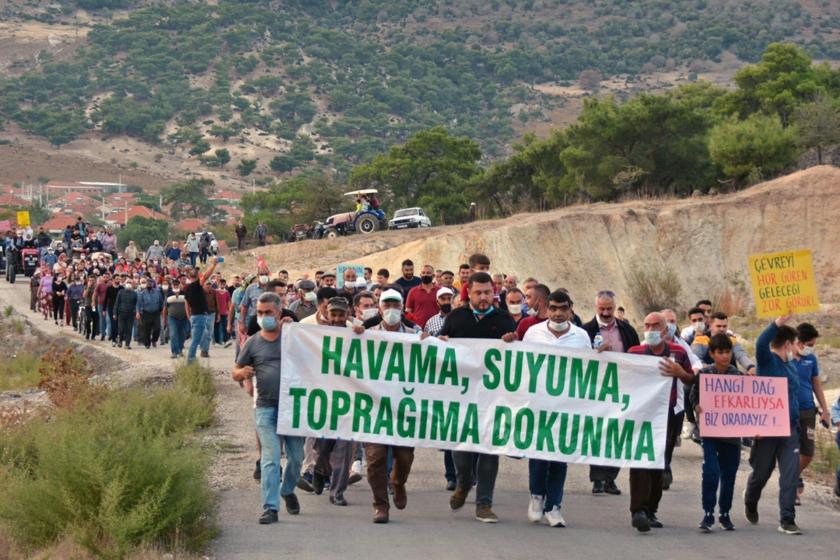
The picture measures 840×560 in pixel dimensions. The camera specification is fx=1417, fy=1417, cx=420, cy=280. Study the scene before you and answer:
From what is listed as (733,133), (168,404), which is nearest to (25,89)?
(733,133)

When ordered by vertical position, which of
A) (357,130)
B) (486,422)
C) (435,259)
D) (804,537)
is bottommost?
(804,537)

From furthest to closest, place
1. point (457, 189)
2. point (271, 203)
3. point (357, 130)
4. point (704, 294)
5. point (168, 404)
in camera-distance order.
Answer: point (357, 130) → point (271, 203) → point (457, 189) → point (704, 294) → point (168, 404)

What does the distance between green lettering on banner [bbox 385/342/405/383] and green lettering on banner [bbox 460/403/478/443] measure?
63 cm

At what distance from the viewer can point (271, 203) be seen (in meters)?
99.1

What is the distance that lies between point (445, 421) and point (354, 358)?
0.94m

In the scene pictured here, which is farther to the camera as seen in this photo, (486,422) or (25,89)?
(25,89)

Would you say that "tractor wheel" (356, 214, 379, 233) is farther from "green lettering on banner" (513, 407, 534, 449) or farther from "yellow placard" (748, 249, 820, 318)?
"green lettering on banner" (513, 407, 534, 449)

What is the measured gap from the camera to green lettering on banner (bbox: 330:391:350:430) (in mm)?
11930

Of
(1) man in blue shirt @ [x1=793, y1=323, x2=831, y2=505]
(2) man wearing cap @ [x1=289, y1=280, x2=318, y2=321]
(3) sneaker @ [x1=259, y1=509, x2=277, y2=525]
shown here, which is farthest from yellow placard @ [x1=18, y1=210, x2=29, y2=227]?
(1) man in blue shirt @ [x1=793, y1=323, x2=831, y2=505]

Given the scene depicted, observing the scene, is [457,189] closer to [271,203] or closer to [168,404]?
[271,203]

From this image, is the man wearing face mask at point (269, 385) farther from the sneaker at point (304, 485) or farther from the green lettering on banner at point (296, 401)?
the sneaker at point (304, 485)

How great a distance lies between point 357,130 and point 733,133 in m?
132

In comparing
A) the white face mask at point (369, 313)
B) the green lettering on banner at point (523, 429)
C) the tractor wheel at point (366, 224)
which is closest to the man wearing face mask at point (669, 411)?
the green lettering on banner at point (523, 429)


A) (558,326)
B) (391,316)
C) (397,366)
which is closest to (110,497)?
(397,366)
